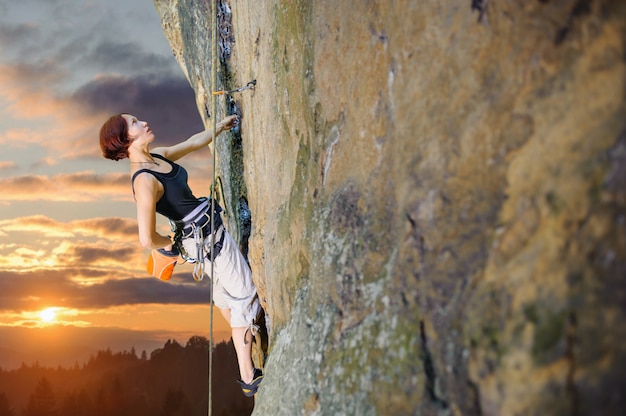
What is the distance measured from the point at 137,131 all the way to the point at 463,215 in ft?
11.0

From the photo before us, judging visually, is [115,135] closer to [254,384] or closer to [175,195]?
[175,195]

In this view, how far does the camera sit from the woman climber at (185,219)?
513 cm

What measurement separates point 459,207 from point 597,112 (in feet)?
2.13

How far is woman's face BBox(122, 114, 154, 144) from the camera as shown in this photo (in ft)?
17.3

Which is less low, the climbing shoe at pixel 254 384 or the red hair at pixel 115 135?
the red hair at pixel 115 135

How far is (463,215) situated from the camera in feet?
8.86

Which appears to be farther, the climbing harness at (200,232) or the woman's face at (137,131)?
the climbing harness at (200,232)

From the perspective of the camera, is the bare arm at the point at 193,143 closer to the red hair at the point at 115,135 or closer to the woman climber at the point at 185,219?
the woman climber at the point at 185,219

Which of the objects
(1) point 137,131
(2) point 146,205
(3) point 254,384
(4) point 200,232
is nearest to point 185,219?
(4) point 200,232

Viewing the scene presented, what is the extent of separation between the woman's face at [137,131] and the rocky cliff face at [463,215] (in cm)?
181

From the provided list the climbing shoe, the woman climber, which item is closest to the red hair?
the woman climber

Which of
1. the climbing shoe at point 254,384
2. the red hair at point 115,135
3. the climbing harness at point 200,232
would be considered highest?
the red hair at point 115,135

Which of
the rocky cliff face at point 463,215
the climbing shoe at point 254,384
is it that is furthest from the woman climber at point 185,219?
the rocky cliff face at point 463,215

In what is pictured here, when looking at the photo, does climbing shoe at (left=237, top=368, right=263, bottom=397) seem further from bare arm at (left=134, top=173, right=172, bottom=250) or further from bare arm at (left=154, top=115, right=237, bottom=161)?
bare arm at (left=154, top=115, right=237, bottom=161)
